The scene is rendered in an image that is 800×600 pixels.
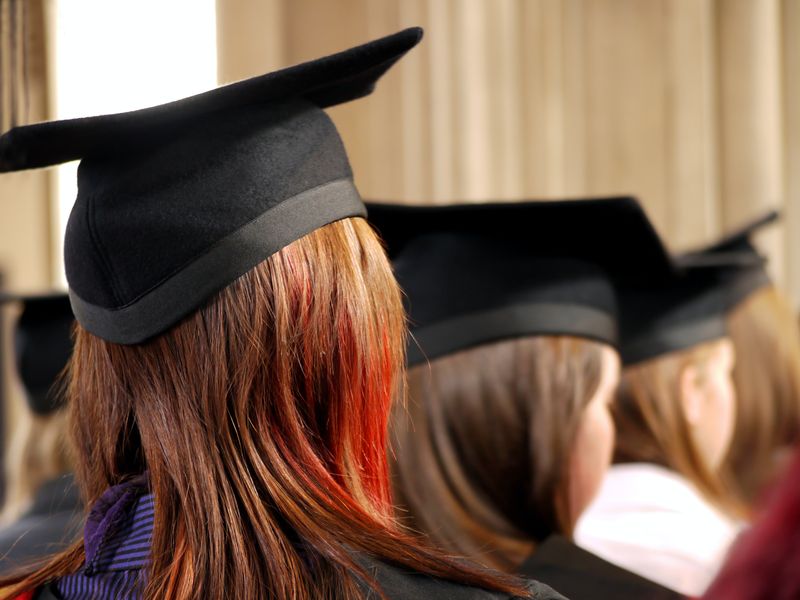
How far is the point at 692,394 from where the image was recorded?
2.29 metres

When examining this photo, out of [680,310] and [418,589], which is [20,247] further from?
[418,589]

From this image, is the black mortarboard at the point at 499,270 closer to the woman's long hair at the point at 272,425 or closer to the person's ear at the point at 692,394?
the person's ear at the point at 692,394

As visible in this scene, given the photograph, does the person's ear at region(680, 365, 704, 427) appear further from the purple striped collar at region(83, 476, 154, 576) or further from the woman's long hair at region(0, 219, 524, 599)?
the purple striped collar at region(83, 476, 154, 576)

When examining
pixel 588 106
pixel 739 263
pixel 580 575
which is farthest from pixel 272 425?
pixel 588 106

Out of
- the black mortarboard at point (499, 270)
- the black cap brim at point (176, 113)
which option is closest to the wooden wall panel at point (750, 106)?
the black mortarboard at point (499, 270)

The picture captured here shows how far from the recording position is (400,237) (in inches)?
70.6

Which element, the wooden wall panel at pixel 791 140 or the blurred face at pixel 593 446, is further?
the wooden wall panel at pixel 791 140

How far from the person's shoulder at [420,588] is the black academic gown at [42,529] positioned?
0.76 m

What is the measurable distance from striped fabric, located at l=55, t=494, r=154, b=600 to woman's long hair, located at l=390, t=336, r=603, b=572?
78 cm

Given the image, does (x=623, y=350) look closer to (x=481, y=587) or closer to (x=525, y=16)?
(x=481, y=587)

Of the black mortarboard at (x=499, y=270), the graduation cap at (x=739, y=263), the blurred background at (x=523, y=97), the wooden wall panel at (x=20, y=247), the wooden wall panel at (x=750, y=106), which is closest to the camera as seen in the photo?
the black mortarboard at (x=499, y=270)

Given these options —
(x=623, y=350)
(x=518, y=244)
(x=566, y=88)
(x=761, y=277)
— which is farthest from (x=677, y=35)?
(x=518, y=244)

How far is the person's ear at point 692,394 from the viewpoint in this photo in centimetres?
224

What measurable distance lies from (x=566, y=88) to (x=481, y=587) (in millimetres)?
3898
